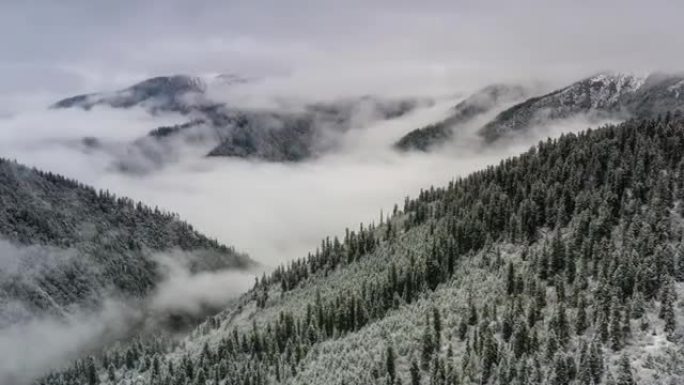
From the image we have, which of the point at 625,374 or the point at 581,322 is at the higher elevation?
the point at 581,322

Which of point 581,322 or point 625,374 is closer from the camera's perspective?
point 625,374

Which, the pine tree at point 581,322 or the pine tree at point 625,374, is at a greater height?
the pine tree at point 581,322

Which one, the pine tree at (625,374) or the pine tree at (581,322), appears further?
the pine tree at (581,322)

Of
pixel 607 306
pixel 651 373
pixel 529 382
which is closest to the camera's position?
pixel 651 373

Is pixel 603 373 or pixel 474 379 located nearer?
pixel 603 373

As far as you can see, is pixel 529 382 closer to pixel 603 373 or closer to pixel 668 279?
pixel 603 373

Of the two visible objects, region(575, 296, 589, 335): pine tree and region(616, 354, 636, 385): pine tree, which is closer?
region(616, 354, 636, 385): pine tree

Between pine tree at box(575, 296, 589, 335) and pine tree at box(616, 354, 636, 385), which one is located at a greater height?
pine tree at box(575, 296, 589, 335)

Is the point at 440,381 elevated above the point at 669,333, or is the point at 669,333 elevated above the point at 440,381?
the point at 669,333

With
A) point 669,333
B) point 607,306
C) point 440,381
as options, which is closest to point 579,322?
point 607,306

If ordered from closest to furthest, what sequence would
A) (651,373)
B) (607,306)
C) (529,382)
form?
1. (651,373)
2. (529,382)
3. (607,306)
